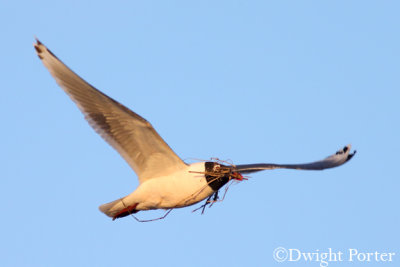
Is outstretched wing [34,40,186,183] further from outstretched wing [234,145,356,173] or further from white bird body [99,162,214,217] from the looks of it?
outstretched wing [234,145,356,173]

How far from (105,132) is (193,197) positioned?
4.30 ft

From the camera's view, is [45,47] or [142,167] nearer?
[45,47]

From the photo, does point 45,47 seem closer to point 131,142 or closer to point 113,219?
point 131,142

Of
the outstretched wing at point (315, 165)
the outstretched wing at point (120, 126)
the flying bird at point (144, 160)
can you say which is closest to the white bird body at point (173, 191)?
the flying bird at point (144, 160)

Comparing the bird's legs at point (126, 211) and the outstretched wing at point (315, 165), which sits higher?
the outstretched wing at point (315, 165)

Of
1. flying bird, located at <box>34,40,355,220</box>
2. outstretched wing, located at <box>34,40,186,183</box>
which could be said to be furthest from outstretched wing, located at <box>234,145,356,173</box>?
outstretched wing, located at <box>34,40,186,183</box>

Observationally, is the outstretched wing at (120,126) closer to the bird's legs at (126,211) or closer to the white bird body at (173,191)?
the white bird body at (173,191)

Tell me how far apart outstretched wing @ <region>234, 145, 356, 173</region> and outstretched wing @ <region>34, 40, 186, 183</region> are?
84 centimetres

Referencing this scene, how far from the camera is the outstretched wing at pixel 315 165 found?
8612 millimetres

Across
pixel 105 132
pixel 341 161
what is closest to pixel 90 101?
pixel 105 132

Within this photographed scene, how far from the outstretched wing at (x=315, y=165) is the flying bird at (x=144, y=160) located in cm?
1

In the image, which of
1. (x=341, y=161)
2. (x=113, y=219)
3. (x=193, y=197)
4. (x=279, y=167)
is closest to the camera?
(x=279, y=167)

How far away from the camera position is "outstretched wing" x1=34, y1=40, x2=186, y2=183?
8.74 meters

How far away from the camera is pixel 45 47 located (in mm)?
8727
